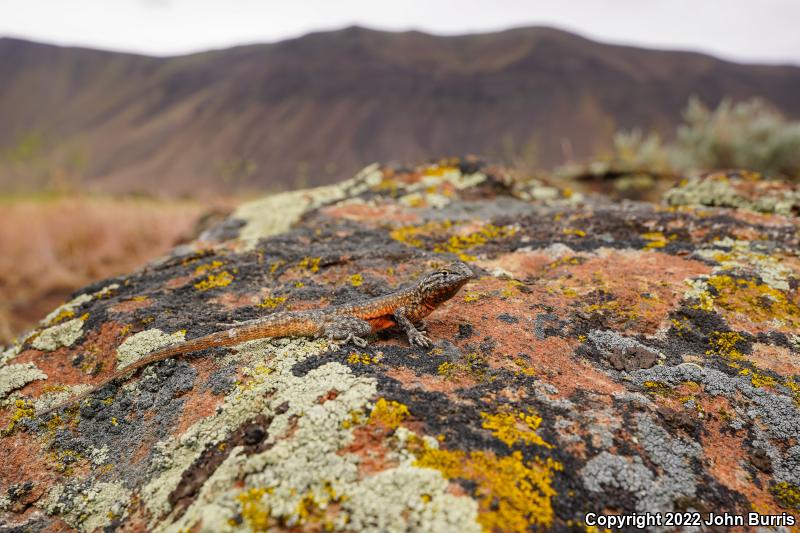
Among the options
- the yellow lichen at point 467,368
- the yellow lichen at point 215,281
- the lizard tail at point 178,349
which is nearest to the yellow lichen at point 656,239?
the yellow lichen at point 467,368

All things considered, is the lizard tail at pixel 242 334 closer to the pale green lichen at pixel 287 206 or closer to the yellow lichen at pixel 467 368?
the yellow lichen at pixel 467 368

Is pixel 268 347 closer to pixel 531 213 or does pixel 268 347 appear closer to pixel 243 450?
pixel 243 450

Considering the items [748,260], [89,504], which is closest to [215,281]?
[89,504]

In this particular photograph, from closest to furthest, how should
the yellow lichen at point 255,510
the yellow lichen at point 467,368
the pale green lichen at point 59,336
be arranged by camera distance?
the yellow lichen at point 255,510 < the yellow lichen at point 467,368 < the pale green lichen at point 59,336

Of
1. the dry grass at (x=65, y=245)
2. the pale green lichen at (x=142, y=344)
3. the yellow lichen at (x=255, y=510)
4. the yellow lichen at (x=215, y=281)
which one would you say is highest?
the yellow lichen at (x=255, y=510)

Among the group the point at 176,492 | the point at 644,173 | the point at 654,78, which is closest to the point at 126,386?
the point at 176,492

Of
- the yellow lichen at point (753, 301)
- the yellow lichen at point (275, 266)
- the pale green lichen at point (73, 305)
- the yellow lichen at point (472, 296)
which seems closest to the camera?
the yellow lichen at point (753, 301)

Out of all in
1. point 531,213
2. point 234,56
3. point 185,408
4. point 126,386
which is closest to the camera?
point 185,408
